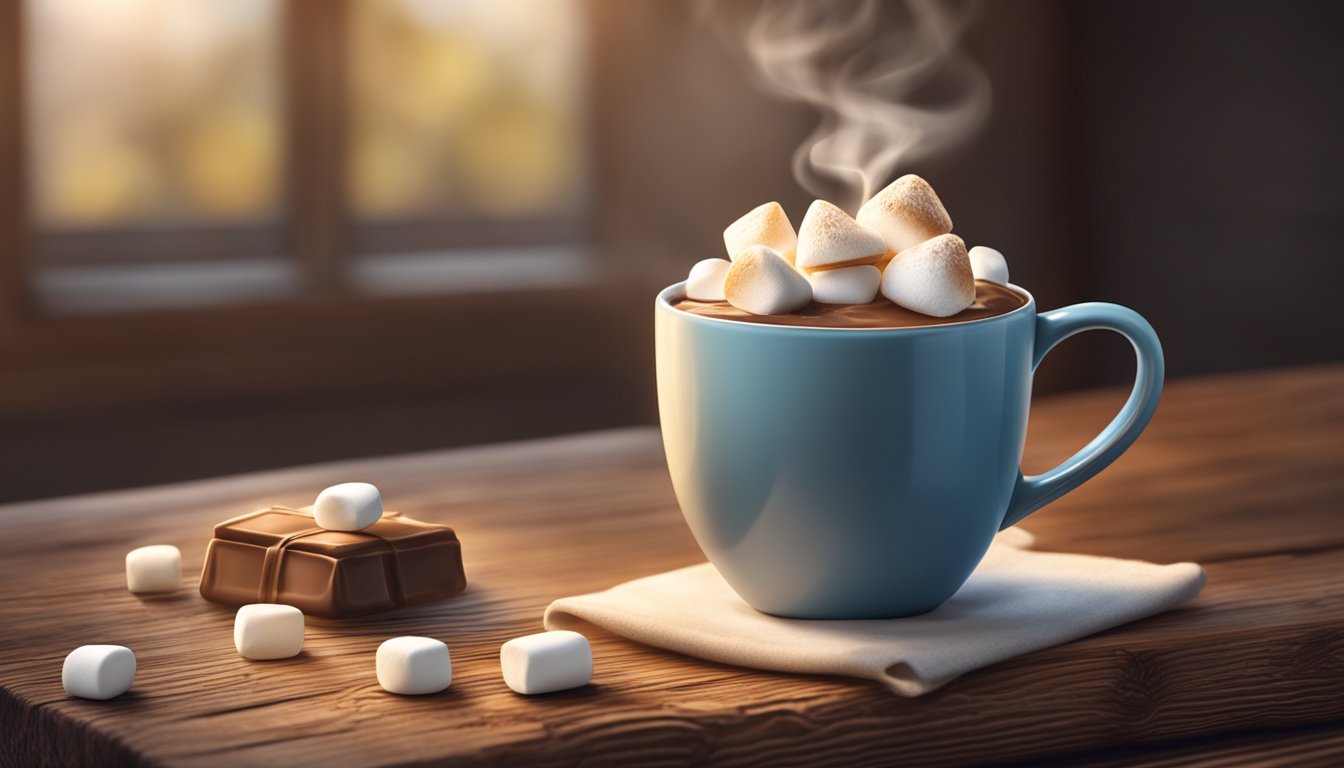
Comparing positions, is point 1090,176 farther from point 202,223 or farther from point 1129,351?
point 202,223

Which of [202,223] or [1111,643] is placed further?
[202,223]

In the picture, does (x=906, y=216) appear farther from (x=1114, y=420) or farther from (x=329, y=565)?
(x=329, y=565)

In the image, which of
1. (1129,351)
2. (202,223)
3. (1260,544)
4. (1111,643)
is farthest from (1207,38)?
(1111,643)

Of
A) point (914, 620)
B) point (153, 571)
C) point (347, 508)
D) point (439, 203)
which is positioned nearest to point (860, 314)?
point (914, 620)

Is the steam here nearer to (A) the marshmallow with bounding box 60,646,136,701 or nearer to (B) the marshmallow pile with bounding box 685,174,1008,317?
(B) the marshmallow pile with bounding box 685,174,1008,317

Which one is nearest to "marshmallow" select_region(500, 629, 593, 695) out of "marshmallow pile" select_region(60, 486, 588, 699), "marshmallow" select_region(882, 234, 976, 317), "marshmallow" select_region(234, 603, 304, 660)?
"marshmallow pile" select_region(60, 486, 588, 699)

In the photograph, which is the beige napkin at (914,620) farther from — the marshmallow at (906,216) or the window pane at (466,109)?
the window pane at (466,109)
